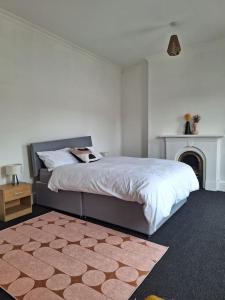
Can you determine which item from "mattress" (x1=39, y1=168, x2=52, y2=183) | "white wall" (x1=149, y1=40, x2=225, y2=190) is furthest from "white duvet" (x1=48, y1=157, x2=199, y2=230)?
"white wall" (x1=149, y1=40, x2=225, y2=190)

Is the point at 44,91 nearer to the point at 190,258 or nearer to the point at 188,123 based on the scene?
the point at 188,123

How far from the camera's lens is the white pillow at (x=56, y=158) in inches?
147

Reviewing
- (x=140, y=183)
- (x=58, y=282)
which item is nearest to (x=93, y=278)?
(x=58, y=282)

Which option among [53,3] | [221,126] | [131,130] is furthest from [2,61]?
[221,126]

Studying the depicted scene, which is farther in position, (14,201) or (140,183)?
(14,201)

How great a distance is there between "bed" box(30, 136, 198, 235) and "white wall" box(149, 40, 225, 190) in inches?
76.7

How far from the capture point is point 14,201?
3553 mm

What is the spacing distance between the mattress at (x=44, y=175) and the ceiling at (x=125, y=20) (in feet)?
8.23

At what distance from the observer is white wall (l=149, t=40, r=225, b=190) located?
463cm

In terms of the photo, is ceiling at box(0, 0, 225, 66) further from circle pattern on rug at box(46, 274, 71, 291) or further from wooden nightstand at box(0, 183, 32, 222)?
circle pattern on rug at box(46, 274, 71, 291)

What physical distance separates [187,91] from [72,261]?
169 inches

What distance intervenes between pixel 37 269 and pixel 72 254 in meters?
0.38

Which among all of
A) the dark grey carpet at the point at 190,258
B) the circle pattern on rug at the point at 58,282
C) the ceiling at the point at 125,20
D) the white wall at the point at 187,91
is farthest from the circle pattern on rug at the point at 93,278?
the white wall at the point at 187,91

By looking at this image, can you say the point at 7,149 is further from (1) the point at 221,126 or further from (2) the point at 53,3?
(1) the point at 221,126
